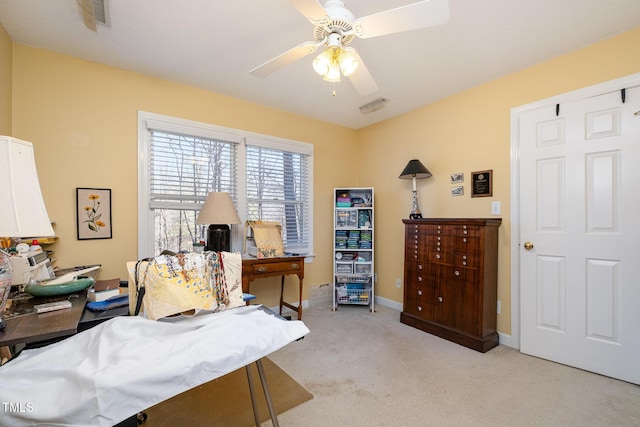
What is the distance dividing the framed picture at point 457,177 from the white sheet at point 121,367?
8.52ft

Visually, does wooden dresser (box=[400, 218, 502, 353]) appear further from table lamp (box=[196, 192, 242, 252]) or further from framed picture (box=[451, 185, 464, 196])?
table lamp (box=[196, 192, 242, 252])

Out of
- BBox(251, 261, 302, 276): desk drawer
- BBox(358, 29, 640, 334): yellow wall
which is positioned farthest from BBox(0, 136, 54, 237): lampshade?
BBox(358, 29, 640, 334): yellow wall

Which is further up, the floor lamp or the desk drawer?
the floor lamp

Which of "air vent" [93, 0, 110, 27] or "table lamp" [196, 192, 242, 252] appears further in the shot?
"table lamp" [196, 192, 242, 252]

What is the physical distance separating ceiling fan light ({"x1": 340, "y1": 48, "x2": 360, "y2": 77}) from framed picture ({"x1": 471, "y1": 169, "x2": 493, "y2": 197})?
189 cm

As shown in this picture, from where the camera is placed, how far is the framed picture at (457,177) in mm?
3016

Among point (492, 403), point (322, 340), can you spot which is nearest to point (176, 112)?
point (322, 340)

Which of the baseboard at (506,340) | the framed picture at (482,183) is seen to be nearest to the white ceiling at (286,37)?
the framed picture at (482,183)

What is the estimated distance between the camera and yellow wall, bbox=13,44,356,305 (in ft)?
7.39

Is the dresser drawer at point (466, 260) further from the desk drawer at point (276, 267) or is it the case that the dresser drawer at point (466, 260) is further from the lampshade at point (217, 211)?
the lampshade at point (217, 211)

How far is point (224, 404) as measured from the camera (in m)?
1.84

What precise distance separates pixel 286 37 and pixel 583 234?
9.05 feet

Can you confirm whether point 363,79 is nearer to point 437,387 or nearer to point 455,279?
point 455,279

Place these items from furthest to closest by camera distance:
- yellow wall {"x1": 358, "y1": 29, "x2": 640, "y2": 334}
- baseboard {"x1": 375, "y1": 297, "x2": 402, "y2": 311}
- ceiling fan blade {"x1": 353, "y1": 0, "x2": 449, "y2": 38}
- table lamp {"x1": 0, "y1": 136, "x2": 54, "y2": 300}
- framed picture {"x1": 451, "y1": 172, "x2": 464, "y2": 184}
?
baseboard {"x1": 375, "y1": 297, "x2": 402, "y2": 311}, framed picture {"x1": 451, "y1": 172, "x2": 464, "y2": 184}, yellow wall {"x1": 358, "y1": 29, "x2": 640, "y2": 334}, ceiling fan blade {"x1": 353, "y1": 0, "x2": 449, "y2": 38}, table lamp {"x1": 0, "y1": 136, "x2": 54, "y2": 300}
